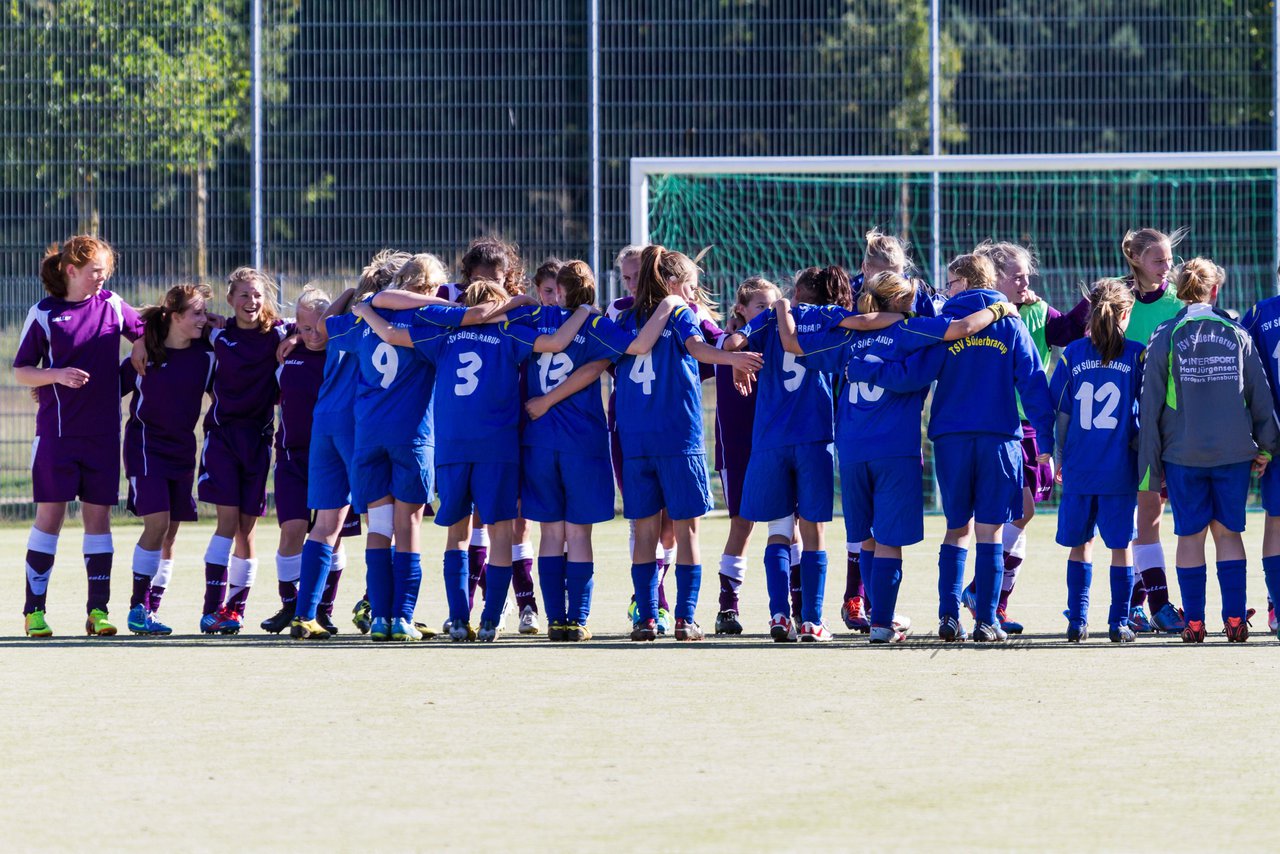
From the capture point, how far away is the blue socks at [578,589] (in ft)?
25.5

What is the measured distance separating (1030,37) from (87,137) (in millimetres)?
8013

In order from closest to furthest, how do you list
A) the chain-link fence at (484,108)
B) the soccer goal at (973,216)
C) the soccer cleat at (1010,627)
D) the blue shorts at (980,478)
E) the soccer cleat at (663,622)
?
the blue shorts at (980,478) < the soccer cleat at (1010,627) < the soccer cleat at (663,622) < the chain-link fence at (484,108) < the soccer goal at (973,216)

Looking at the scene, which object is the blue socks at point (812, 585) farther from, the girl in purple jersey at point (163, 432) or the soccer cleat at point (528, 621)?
the girl in purple jersey at point (163, 432)

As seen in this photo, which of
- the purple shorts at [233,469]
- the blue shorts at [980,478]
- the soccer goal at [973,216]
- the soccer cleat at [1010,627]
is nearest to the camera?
the blue shorts at [980,478]

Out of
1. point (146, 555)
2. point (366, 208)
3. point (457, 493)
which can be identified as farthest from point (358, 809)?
point (366, 208)

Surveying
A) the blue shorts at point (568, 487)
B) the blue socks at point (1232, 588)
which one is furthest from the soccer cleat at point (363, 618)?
the blue socks at point (1232, 588)

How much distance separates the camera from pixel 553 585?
307 inches

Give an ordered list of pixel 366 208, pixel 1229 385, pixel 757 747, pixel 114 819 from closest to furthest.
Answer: pixel 114 819 < pixel 757 747 < pixel 1229 385 < pixel 366 208

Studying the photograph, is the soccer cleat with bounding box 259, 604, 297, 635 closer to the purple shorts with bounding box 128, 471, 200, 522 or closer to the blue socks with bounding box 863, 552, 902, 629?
the purple shorts with bounding box 128, 471, 200, 522

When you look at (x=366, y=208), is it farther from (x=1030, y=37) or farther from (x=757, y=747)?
(x=757, y=747)

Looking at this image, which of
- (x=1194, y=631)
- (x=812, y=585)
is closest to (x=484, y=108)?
(x=812, y=585)

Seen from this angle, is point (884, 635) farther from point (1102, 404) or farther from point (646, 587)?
point (1102, 404)

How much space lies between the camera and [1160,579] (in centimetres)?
797

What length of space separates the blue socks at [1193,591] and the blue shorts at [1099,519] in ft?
0.88
